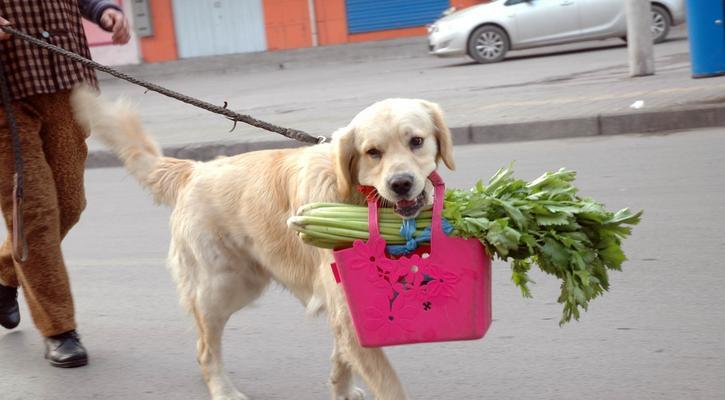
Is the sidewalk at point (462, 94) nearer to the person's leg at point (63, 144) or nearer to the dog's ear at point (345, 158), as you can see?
the person's leg at point (63, 144)

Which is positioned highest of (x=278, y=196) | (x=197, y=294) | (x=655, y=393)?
(x=278, y=196)

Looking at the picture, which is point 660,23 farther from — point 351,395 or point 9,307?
point 351,395

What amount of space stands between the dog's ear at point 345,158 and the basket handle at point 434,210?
0.08 metres

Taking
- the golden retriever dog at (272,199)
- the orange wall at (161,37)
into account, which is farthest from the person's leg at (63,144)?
the orange wall at (161,37)

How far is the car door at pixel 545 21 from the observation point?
17.9 metres

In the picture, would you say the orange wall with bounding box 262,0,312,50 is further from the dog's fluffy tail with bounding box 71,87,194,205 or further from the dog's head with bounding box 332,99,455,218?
the dog's head with bounding box 332,99,455,218

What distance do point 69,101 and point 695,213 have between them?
3.90 metres

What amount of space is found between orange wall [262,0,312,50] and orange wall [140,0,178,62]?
8.69 feet

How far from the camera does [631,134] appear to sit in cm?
990

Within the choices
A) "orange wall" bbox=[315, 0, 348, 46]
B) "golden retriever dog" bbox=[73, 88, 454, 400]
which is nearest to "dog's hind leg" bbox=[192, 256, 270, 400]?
"golden retriever dog" bbox=[73, 88, 454, 400]

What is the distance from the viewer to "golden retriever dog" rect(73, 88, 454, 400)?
10.9 feet

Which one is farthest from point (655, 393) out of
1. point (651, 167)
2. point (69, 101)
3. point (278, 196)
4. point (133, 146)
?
point (651, 167)

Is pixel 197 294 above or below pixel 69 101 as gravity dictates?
below

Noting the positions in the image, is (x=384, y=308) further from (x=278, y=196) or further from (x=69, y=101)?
(x=69, y=101)
